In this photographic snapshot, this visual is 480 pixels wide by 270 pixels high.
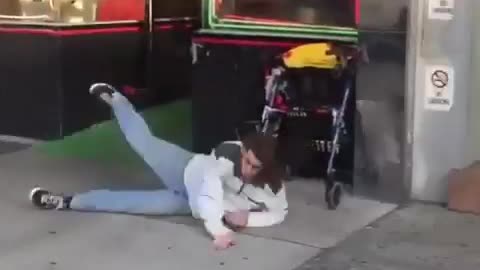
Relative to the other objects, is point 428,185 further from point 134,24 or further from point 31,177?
point 134,24

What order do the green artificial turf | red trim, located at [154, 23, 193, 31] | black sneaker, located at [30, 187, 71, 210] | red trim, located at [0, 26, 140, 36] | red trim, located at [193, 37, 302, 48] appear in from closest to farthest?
black sneaker, located at [30, 187, 71, 210], red trim, located at [193, 37, 302, 48], the green artificial turf, red trim, located at [0, 26, 140, 36], red trim, located at [154, 23, 193, 31]

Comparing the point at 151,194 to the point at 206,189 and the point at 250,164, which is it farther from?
the point at 250,164

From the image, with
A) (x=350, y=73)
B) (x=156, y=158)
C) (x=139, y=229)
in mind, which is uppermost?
(x=350, y=73)

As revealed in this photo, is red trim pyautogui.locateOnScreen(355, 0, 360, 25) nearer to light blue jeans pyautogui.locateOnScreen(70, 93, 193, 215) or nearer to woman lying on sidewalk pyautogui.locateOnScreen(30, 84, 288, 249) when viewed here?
woman lying on sidewalk pyautogui.locateOnScreen(30, 84, 288, 249)

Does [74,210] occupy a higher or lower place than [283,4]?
lower

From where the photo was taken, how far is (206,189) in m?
4.93

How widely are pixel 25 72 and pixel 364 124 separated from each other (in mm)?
3120

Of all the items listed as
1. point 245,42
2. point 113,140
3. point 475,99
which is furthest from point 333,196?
point 113,140

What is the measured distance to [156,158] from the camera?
17.8ft

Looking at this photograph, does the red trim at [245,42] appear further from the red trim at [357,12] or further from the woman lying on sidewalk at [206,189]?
the woman lying on sidewalk at [206,189]

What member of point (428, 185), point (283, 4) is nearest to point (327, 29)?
point (283, 4)

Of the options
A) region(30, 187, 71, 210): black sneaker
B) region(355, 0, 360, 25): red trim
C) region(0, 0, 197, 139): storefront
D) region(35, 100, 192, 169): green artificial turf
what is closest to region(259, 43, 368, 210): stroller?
region(355, 0, 360, 25): red trim

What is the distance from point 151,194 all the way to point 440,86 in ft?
6.09

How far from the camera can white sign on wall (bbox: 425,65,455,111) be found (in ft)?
19.0
